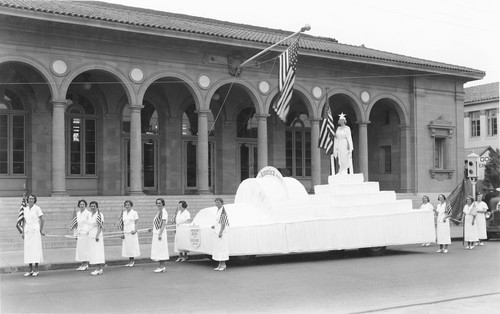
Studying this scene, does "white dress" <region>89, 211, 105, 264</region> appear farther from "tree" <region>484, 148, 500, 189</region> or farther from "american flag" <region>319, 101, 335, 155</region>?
"tree" <region>484, 148, 500, 189</region>

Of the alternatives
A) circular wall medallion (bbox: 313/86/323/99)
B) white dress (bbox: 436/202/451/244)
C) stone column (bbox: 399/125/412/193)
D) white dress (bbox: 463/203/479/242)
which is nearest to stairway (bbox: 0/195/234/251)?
circular wall medallion (bbox: 313/86/323/99)

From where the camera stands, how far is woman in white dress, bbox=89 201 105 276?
551 inches

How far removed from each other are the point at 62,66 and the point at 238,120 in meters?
10.2

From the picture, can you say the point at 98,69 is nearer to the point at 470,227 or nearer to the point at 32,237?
the point at 32,237

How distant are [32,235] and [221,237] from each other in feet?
13.5

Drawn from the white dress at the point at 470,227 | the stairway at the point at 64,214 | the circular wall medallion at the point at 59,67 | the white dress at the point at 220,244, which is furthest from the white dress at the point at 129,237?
the white dress at the point at 470,227

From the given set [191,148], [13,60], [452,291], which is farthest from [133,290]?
[191,148]

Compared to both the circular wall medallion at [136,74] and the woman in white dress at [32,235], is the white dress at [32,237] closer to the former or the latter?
the woman in white dress at [32,235]

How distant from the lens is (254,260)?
54.4 ft

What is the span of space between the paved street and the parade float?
551 millimetres

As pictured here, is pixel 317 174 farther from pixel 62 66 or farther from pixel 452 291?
pixel 452 291

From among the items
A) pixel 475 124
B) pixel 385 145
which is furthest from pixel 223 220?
pixel 475 124

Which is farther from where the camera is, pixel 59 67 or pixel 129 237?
pixel 59 67

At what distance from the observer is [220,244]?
14.7 m
